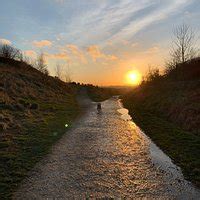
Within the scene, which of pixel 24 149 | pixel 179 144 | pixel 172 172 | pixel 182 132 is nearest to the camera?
pixel 172 172

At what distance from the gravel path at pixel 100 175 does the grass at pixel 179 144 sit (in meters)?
1.01

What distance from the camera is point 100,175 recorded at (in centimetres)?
1152

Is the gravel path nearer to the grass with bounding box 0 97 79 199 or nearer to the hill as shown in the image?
the grass with bounding box 0 97 79 199

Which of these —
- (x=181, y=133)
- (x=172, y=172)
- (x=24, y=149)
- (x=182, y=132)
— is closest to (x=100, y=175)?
(x=172, y=172)

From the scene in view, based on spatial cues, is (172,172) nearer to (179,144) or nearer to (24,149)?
(179,144)

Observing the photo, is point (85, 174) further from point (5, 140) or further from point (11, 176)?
point (5, 140)

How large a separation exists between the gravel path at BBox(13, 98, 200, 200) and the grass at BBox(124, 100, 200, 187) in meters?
1.01

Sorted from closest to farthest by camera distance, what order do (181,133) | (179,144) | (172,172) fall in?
(172,172)
(179,144)
(181,133)

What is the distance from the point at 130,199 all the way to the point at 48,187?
2.98 metres

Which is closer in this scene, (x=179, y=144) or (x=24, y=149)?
(x=24, y=149)

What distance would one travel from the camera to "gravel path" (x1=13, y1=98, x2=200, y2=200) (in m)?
9.70

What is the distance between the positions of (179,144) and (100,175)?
710cm

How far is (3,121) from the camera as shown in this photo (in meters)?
21.5

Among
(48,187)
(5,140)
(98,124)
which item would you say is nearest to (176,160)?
(48,187)
